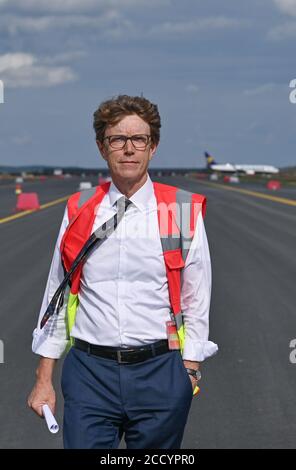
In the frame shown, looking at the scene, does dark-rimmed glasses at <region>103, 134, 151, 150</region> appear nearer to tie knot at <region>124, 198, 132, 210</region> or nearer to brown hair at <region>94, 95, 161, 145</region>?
brown hair at <region>94, 95, 161, 145</region>

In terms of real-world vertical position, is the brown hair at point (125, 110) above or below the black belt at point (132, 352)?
above

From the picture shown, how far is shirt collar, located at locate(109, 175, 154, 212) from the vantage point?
13.2 ft

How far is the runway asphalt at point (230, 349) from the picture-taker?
23.5 feet

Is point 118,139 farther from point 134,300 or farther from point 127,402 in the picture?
point 127,402

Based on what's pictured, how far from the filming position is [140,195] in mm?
4035

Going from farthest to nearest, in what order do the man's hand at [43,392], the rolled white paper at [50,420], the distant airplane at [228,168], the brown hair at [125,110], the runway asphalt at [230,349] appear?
the distant airplane at [228,168]
the runway asphalt at [230,349]
the man's hand at [43,392]
the brown hair at [125,110]
the rolled white paper at [50,420]

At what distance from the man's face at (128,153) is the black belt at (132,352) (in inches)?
28.7

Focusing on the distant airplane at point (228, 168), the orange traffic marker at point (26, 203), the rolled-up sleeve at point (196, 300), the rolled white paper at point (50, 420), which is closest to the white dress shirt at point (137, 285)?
the rolled-up sleeve at point (196, 300)

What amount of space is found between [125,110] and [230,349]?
6685 mm

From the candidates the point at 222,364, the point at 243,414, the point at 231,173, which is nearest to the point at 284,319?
the point at 222,364

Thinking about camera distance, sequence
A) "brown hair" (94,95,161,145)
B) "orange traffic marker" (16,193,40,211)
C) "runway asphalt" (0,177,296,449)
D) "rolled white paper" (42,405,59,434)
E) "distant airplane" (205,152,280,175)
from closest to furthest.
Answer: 1. "rolled white paper" (42,405,59,434)
2. "brown hair" (94,95,161,145)
3. "runway asphalt" (0,177,296,449)
4. "orange traffic marker" (16,193,40,211)
5. "distant airplane" (205,152,280,175)

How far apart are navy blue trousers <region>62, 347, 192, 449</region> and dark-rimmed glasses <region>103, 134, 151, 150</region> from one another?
2.99ft

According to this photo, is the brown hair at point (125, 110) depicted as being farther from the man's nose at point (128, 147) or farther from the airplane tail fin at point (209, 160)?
the airplane tail fin at point (209, 160)

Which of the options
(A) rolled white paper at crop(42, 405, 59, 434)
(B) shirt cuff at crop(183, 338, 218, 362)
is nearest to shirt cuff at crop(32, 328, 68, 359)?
(A) rolled white paper at crop(42, 405, 59, 434)
